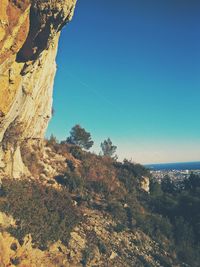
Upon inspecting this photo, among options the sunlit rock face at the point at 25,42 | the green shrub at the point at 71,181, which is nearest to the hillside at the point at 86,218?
the green shrub at the point at 71,181

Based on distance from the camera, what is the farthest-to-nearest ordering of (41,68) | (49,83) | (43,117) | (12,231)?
(43,117) → (49,83) → (41,68) → (12,231)

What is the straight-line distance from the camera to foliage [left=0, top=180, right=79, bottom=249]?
1008 inches

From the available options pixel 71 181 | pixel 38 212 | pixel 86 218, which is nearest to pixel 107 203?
pixel 71 181

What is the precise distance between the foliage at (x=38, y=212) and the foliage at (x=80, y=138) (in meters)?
32.9

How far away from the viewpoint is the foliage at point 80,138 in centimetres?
6631

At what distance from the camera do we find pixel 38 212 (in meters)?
28.1

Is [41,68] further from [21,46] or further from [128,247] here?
[128,247]

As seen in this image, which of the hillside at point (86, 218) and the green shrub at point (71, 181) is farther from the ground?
the green shrub at point (71, 181)

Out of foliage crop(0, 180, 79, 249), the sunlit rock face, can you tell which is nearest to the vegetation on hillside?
foliage crop(0, 180, 79, 249)

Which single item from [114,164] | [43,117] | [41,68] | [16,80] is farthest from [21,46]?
[114,164]

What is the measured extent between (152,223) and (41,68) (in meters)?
21.5

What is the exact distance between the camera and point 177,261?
30719 millimetres

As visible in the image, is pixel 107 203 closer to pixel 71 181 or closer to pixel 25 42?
pixel 71 181

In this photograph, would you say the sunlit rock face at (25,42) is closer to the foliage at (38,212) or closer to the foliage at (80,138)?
the foliage at (38,212)
